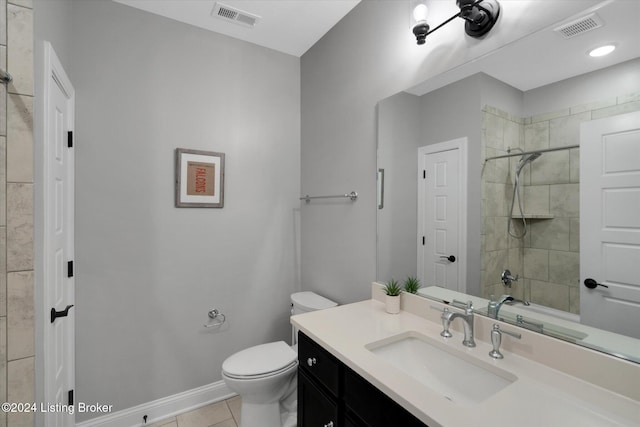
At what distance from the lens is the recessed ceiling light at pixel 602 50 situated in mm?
899

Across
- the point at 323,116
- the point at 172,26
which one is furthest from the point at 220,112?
the point at 323,116

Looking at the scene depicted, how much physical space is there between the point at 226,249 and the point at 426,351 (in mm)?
1603

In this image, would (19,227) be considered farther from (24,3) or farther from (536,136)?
(536,136)

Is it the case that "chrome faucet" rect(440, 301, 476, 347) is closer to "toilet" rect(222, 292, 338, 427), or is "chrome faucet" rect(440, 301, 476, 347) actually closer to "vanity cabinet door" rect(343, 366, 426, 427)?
"vanity cabinet door" rect(343, 366, 426, 427)

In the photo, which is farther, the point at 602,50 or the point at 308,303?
the point at 308,303

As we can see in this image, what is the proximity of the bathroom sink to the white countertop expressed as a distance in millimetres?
28

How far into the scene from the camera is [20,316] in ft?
3.34

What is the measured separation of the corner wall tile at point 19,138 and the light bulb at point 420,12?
1595 millimetres

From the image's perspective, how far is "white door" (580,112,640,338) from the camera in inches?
33.0

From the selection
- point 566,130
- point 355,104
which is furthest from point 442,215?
point 355,104

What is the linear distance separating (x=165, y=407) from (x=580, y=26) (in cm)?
296

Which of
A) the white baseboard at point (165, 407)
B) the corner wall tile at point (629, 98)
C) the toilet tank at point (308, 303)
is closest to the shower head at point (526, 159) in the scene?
the corner wall tile at point (629, 98)

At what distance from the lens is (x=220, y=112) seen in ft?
7.27

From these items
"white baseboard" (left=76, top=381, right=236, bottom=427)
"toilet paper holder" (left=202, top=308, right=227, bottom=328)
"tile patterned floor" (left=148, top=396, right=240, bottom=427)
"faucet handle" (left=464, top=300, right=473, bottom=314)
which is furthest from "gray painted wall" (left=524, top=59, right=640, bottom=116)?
"white baseboard" (left=76, top=381, right=236, bottom=427)
